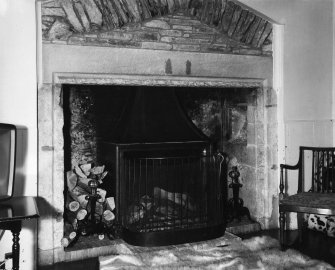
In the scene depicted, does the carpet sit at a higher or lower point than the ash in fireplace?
lower

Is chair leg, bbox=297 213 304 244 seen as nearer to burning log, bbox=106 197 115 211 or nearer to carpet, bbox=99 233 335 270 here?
carpet, bbox=99 233 335 270

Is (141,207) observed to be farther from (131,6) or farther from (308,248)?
(131,6)

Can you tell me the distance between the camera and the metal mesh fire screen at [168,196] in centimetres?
335

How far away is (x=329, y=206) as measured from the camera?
10.1 feet

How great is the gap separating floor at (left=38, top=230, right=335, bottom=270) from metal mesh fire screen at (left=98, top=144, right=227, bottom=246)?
1.35 feet

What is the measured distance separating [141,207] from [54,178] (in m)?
0.84

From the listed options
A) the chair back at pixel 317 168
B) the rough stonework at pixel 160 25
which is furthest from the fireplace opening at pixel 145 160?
the chair back at pixel 317 168

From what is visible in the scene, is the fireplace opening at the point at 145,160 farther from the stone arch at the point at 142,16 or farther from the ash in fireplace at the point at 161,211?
the stone arch at the point at 142,16

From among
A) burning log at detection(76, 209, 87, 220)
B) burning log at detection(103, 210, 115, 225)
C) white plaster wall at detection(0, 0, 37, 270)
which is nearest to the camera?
white plaster wall at detection(0, 0, 37, 270)

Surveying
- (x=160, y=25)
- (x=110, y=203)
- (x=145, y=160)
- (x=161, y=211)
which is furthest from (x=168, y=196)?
(x=160, y=25)

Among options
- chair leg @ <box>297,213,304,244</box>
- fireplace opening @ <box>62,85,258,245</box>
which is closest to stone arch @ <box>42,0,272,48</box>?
fireplace opening @ <box>62,85,258,245</box>

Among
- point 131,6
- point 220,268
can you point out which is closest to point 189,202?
point 220,268

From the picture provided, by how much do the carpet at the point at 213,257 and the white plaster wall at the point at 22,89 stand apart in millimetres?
707

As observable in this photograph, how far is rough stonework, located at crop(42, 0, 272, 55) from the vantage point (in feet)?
10.3
